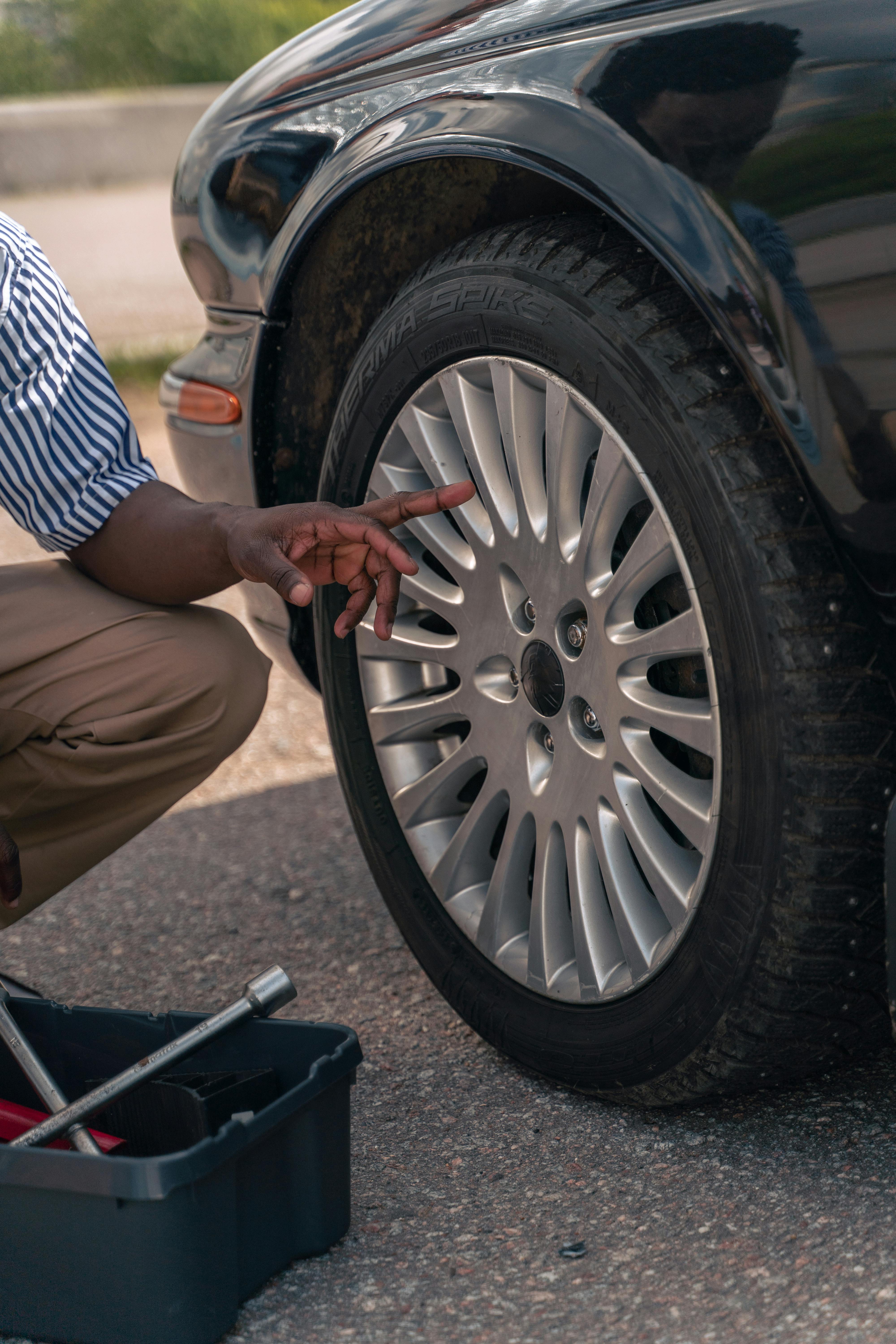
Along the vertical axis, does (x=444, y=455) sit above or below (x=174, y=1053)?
above

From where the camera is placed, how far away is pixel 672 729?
1487mm

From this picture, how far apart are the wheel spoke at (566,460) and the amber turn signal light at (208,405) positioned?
0.73 m

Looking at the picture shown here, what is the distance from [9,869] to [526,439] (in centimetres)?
84

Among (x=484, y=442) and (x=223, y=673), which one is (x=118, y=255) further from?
(x=484, y=442)

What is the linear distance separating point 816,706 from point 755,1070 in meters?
0.43

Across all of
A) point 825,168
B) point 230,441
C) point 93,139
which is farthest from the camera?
point 93,139

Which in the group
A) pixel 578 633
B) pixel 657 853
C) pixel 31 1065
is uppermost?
pixel 578 633

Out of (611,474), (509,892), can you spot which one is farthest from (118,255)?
(611,474)

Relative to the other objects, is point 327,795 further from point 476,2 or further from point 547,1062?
point 476,2

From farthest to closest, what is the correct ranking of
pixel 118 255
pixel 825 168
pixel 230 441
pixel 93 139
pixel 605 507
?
pixel 93 139
pixel 118 255
pixel 230 441
pixel 605 507
pixel 825 168

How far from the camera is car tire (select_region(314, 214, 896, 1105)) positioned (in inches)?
53.8

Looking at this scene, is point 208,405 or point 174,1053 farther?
point 208,405

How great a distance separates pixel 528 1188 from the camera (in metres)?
1.57

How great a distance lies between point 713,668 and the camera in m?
1.42
